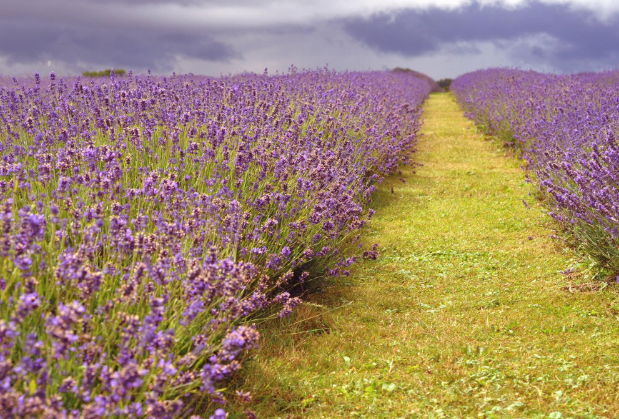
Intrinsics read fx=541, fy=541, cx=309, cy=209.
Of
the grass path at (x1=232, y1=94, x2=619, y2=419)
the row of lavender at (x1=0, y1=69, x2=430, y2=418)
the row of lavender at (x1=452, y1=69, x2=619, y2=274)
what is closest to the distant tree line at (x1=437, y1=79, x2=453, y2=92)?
the row of lavender at (x1=452, y1=69, x2=619, y2=274)

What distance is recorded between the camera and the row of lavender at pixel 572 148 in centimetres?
426

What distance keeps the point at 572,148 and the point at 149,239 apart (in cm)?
483

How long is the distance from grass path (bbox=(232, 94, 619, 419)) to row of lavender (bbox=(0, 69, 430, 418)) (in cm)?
34

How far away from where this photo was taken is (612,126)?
6.09 meters

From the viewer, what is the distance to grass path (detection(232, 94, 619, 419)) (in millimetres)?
2834

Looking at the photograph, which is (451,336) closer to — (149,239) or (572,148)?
(149,239)

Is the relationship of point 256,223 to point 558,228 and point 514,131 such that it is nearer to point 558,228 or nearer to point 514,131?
point 558,228

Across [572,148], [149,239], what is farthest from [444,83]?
[149,239]

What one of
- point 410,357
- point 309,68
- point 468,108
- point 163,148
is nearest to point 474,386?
point 410,357

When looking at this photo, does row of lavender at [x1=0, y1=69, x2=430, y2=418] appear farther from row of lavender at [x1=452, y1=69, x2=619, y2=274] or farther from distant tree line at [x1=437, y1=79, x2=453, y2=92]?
distant tree line at [x1=437, y1=79, x2=453, y2=92]

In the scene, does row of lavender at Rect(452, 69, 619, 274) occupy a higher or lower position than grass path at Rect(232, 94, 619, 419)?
higher

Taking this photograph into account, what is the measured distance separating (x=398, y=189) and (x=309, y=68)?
647cm

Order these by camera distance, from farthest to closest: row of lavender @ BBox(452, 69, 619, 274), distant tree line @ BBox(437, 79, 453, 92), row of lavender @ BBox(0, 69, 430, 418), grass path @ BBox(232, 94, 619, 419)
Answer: distant tree line @ BBox(437, 79, 453, 92)
row of lavender @ BBox(452, 69, 619, 274)
grass path @ BBox(232, 94, 619, 419)
row of lavender @ BBox(0, 69, 430, 418)

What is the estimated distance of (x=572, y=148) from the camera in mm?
5703
